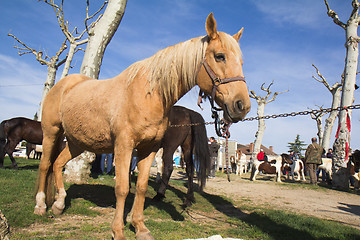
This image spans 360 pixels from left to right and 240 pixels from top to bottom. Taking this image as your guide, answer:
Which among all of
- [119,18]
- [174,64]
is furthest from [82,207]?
[119,18]

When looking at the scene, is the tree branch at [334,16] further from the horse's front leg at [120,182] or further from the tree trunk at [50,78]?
the tree trunk at [50,78]

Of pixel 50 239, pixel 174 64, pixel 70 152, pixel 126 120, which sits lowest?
pixel 50 239

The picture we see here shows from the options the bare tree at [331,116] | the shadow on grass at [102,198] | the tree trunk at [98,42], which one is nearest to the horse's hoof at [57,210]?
the shadow on grass at [102,198]

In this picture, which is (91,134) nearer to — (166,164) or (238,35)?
(238,35)

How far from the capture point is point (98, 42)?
6.12 meters

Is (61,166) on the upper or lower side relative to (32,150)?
upper

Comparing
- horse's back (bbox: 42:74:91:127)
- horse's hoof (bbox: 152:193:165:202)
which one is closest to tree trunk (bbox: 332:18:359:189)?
horse's hoof (bbox: 152:193:165:202)

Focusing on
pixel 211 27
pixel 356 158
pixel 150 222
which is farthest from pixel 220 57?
pixel 356 158

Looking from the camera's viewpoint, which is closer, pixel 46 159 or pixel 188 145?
pixel 46 159

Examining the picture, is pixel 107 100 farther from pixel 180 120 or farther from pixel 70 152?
pixel 180 120

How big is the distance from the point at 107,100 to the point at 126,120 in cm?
47

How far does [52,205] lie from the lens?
364 cm

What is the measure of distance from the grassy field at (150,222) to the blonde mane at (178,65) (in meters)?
1.82

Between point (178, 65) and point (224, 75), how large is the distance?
55 centimetres
